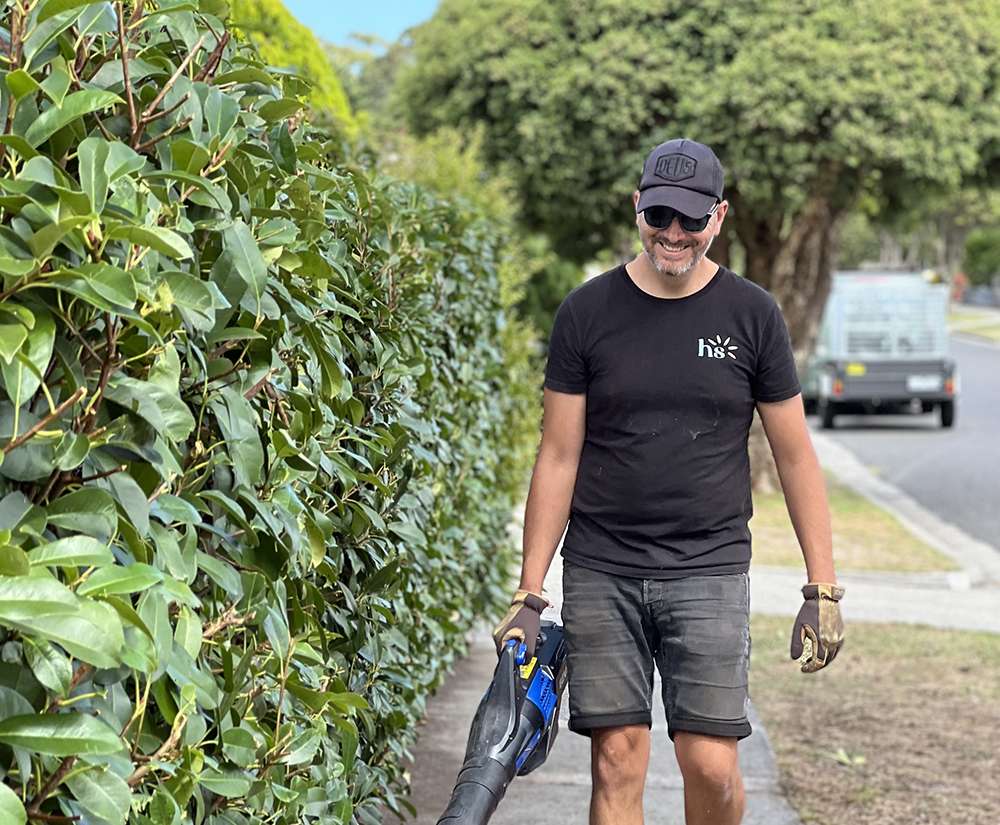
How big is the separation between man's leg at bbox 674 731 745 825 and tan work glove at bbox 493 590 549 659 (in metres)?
0.48

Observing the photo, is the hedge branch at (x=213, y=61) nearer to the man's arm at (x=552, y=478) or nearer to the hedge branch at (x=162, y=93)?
the hedge branch at (x=162, y=93)

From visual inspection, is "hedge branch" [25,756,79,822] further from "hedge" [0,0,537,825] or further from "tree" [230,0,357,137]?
"tree" [230,0,357,137]

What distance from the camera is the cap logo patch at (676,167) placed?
153 inches

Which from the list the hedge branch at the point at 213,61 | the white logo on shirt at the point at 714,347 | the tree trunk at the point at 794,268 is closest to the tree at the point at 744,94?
the tree trunk at the point at 794,268

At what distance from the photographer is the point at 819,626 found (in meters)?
4.04

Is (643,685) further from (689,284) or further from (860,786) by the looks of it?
(860,786)

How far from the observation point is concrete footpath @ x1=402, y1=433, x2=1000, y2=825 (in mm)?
5324

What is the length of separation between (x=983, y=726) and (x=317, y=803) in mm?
4923

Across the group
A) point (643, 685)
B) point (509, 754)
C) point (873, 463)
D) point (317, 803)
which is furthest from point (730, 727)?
point (873, 463)

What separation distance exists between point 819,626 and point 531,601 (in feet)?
2.55

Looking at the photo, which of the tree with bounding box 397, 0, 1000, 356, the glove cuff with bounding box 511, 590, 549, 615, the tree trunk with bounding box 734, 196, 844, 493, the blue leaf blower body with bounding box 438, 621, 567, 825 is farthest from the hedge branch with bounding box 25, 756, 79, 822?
the tree trunk with bounding box 734, 196, 844, 493

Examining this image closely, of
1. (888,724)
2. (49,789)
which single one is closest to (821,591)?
(49,789)

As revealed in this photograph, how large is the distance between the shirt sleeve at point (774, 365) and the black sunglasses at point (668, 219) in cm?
34

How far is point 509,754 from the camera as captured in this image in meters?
3.59
